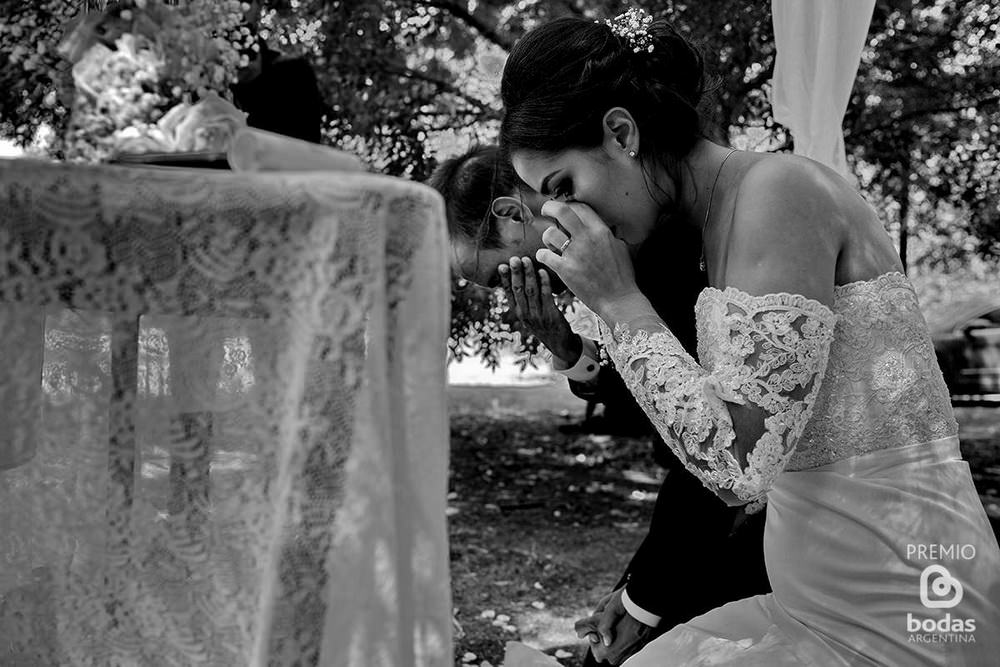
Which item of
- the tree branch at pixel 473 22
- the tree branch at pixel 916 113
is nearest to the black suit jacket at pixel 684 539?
the tree branch at pixel 473 22

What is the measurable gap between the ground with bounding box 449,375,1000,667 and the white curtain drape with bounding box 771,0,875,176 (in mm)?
2048

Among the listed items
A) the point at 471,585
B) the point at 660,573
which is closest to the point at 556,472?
the point at 471,585

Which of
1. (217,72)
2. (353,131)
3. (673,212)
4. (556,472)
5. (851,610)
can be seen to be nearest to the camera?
(217,72)

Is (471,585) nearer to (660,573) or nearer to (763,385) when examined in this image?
(660,573)

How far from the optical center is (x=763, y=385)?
5.18 ft

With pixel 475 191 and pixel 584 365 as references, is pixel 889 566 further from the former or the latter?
pixel 475 191

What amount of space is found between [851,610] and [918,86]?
4.57 metres

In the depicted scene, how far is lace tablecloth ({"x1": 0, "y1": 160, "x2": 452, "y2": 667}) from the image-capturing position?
120 cm

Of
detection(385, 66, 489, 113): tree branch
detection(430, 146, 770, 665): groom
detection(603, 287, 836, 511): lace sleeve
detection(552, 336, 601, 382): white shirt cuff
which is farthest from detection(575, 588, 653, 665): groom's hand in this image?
detection(385, 66, 489, 113): tree branch

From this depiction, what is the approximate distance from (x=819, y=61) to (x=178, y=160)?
2404 mm

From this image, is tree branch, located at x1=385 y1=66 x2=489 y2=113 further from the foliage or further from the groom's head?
the groom's head

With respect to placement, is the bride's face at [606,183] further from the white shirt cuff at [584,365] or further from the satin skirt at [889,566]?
the white shirt cuff at [584,365]

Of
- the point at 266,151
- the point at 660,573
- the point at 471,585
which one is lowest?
the point at 471,585

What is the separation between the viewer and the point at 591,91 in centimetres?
182
